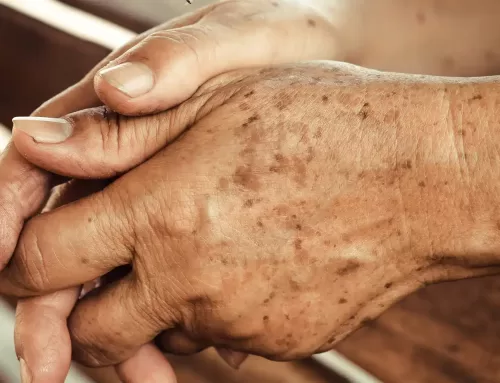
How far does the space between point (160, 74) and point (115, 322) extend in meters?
0.35

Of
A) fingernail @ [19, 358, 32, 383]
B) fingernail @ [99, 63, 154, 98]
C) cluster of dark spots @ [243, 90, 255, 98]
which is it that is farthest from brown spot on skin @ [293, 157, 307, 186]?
fingernail @ [19, 358, 32, 383]

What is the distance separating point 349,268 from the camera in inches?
28.8

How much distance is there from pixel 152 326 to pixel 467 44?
2.43 ft

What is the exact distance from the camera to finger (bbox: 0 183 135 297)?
0.80m

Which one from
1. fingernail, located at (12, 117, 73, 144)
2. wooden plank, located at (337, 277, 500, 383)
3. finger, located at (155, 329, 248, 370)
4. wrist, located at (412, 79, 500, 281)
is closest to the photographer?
wrist, located at (412, 79, 500, 281)

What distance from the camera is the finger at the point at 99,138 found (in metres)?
0.80

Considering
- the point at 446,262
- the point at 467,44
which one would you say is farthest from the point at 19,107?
the point at 446,262

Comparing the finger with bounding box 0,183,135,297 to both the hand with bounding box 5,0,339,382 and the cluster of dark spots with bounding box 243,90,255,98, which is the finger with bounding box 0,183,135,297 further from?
the cluster of dark spots with bounding box 243,90,255,98

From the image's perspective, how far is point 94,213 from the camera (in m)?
0.81

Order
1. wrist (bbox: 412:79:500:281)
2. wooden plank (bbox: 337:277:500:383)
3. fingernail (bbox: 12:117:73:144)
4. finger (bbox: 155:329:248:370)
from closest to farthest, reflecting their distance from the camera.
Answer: wrist (bbox: 412:79:500:281) → fingernail (bbox: 12:117:73:144) → finger (bbox: 155:329:248:370) → wooden plank (bbox: 337:277:500:383)

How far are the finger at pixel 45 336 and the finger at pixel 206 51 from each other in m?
0.32

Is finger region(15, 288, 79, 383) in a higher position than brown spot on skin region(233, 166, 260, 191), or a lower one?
lower

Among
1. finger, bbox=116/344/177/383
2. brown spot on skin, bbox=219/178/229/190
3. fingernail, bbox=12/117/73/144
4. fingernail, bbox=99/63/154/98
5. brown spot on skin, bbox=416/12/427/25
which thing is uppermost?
brown spot on skin, bbox=416/12/427/25

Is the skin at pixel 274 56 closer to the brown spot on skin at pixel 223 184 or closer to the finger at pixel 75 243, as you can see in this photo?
the finger at pixel 75 243
